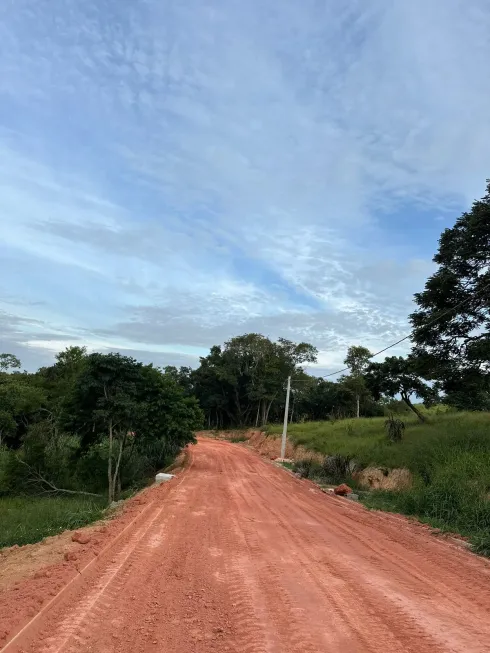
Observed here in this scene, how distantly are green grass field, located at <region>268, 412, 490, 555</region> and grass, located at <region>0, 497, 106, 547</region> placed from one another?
8.23m

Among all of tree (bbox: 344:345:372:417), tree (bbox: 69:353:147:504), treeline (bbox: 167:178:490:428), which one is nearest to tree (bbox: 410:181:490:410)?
treeline (bbox: 167:178:490:428)

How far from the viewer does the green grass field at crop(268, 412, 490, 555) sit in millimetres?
10289

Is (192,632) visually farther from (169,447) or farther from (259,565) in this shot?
(169,447)

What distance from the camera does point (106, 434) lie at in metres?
19.7

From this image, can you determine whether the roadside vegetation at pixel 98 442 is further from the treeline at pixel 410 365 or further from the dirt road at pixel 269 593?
the treeline at pixel 410 365

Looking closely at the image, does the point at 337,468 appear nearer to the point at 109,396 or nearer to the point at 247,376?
the point at 109,396

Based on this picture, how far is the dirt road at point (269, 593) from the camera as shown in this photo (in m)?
3.91

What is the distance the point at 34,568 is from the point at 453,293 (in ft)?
54.5

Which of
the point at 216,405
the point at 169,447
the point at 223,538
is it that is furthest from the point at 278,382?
the point at 223,538

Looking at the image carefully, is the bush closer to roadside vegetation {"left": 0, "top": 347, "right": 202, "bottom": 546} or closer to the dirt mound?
the dirt mound

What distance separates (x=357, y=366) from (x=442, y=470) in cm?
3319

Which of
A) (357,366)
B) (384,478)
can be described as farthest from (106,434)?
(357,366)

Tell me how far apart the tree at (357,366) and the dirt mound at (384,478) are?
25739 millimetres

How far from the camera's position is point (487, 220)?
1530 centimetres
